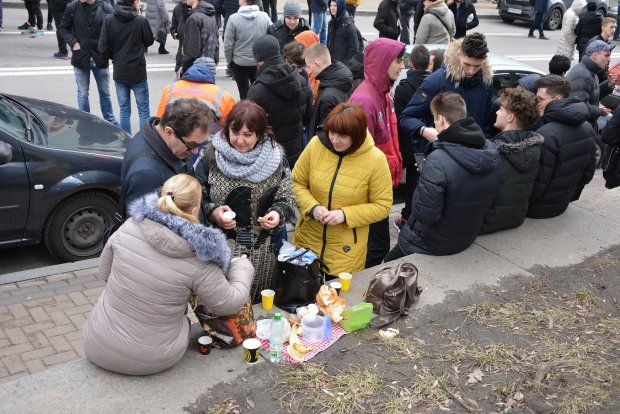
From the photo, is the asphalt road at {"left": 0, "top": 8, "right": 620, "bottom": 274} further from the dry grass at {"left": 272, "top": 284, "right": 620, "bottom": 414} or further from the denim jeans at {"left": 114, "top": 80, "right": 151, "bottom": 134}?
the dry grass at {"left": 272, "top": 284, "right": 620, "bottom": 414}

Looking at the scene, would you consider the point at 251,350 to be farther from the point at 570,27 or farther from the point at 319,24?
the point at 319,24

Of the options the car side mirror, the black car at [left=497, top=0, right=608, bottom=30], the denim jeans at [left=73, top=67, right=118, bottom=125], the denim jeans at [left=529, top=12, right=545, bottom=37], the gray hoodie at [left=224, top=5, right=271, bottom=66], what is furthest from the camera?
the black car at [left=497, top=0, right=608, bottom=30]

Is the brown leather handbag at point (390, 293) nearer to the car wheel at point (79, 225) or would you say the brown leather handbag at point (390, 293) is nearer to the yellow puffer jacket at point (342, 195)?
the yellow puffer jacket at point (342, 195)

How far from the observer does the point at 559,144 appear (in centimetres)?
598

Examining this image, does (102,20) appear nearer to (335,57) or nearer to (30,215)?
(335,57)

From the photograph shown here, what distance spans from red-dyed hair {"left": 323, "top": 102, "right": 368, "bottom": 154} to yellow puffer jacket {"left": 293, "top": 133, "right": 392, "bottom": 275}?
0.57ft

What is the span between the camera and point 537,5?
72.1 feet

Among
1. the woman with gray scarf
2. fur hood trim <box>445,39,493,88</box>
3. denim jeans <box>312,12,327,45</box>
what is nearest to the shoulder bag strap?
the woman with gray scarf

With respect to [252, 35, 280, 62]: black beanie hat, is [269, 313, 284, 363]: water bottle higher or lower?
lower

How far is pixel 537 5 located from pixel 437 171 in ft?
62.7

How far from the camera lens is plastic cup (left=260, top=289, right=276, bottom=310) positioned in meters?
4.56

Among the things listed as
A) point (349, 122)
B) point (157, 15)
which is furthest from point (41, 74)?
point (349, 122)

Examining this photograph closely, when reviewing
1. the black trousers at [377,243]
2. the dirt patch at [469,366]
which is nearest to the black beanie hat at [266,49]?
the black trousers at [377,243]

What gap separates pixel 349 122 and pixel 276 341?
155 centimetres
